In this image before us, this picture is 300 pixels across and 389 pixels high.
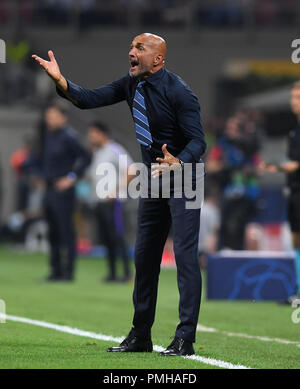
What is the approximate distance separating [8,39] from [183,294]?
28398mm

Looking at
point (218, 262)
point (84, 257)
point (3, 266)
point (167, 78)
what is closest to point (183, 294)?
point (167, 78)

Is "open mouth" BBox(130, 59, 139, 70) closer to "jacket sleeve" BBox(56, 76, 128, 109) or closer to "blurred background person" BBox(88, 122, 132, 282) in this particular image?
"jacket sleeve" BBox(56, 76, 128, 109)

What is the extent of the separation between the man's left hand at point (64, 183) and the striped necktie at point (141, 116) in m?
7.52

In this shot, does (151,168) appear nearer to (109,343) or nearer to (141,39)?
(141,39)

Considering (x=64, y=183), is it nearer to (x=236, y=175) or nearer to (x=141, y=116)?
(x=236, y=175)

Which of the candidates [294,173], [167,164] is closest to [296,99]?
A: [294,173]

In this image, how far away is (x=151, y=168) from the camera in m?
7.86

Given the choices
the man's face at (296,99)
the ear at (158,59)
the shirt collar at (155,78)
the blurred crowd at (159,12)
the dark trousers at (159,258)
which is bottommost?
the dark trousers at (159,258)

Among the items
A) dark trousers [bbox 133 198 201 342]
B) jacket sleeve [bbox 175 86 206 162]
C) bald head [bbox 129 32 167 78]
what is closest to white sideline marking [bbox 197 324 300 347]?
dark trousers [bbox 133 198 201 342]

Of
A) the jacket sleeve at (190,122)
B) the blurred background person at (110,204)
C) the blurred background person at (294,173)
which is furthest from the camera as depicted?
the blurred background person at (110,204)

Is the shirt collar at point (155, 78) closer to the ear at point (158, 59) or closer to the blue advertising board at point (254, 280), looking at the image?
the ear at point (158, 59)

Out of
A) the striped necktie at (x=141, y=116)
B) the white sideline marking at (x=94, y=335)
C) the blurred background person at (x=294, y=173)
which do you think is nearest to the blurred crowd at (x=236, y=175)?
the blurred background person at (x=294, y=173)

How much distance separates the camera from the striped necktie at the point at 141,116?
7.82 m

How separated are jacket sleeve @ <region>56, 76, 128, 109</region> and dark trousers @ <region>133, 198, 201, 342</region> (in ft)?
2.31
